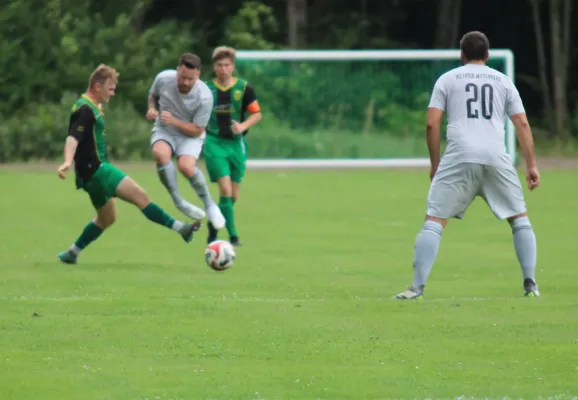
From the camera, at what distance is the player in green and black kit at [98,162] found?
11898 millimetres

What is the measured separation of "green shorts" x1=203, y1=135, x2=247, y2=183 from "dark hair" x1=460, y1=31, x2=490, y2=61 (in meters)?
4.87

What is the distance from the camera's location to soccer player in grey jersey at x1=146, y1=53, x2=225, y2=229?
13094mm

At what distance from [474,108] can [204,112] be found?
4234 mm

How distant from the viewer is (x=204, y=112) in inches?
521

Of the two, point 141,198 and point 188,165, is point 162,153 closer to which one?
point 188,165

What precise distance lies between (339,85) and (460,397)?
21634mm

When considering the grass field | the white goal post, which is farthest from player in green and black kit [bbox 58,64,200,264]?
the white goal post

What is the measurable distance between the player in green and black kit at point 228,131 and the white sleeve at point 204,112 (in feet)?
2.48

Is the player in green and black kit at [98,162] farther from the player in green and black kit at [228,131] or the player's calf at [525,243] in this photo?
the player's calf at [525,243]

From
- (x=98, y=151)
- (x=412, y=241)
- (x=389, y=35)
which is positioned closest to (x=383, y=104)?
(x=389, y=35)

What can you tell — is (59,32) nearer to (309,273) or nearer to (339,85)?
(339,85)

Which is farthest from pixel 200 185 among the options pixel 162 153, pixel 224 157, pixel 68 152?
pixel 68 152

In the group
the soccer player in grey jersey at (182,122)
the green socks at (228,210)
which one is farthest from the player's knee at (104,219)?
the green socks at (228,210)

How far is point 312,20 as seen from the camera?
115ft
